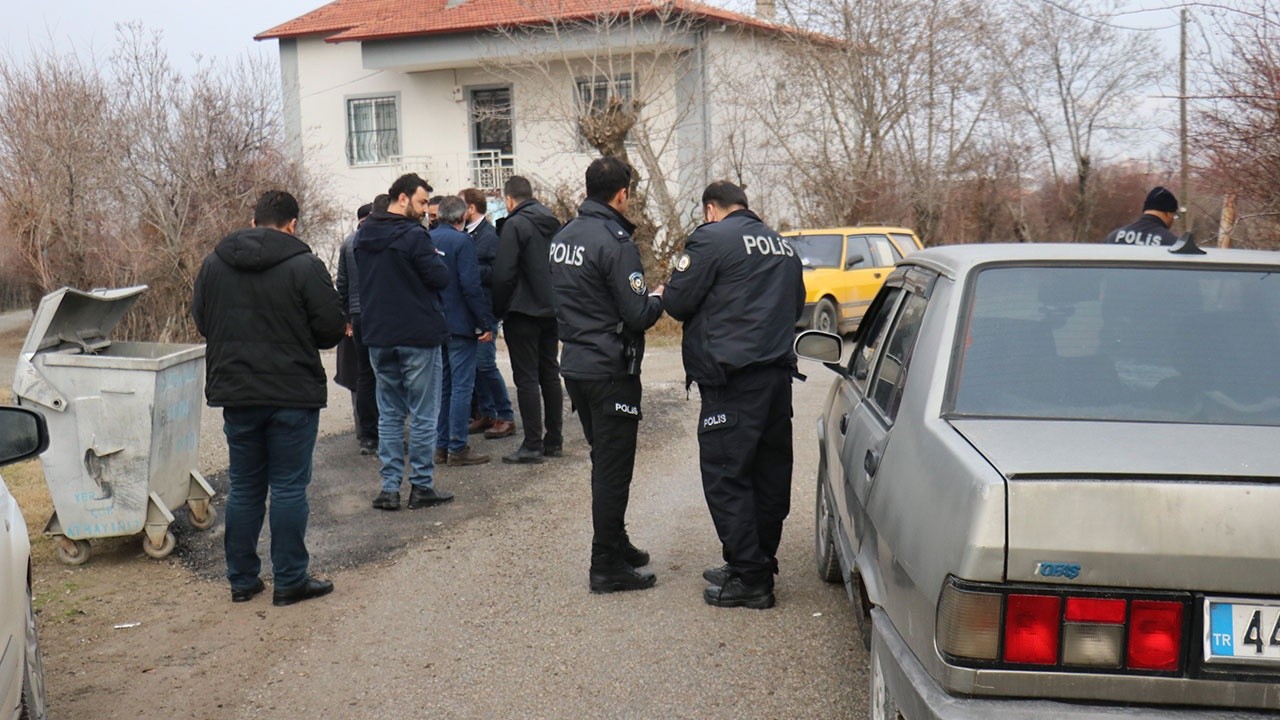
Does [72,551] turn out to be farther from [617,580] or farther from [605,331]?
[605,331]

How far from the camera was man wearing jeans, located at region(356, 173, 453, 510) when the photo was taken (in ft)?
24.2

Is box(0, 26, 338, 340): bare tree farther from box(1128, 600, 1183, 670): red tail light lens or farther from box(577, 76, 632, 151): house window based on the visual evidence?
box(1128, 600, 1183, 670): red tail light lens

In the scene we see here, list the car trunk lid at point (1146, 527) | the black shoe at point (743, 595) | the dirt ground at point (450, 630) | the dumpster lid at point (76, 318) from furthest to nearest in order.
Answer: the dumpster lid at point (76, 318) < the black shoe at point (743, 595) < the dirt ground at point (450, 630) < the car trunk lid at point (1146, 527)

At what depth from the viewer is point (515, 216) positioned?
849 centimetres

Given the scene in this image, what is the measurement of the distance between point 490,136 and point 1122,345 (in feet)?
91.5

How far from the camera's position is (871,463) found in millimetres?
3869

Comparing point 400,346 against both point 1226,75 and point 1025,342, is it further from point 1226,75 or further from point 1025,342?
point 1226,75

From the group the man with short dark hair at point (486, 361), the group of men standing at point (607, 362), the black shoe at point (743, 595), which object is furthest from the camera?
the man with short dark hair at point (486, 361)

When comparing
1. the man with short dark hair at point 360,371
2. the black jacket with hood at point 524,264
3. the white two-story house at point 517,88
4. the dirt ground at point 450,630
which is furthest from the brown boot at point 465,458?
the white two-story house at point 517,88

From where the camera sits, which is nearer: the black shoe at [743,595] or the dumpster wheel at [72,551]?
the black shoe at [743,595]

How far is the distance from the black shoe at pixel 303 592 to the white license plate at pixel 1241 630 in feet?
13.8

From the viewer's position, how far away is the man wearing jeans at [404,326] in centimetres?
737

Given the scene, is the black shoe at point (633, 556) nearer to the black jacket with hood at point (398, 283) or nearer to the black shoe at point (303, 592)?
the black shoe at point (303, 592)

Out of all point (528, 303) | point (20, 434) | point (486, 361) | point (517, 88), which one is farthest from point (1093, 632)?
point (517, 88)
